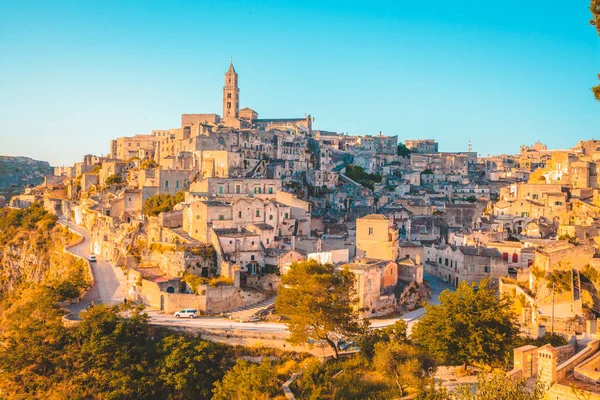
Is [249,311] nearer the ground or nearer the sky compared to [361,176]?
nearer the ground

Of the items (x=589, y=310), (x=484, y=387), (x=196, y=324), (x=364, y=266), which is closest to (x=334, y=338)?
(x=364, y=266)

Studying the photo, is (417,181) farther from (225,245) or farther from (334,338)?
(334,338)

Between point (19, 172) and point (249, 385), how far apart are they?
14732 cm

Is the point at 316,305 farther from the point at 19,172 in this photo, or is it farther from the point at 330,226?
the point at 19,172

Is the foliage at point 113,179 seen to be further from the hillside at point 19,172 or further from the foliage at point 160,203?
the hillside at point 19,172

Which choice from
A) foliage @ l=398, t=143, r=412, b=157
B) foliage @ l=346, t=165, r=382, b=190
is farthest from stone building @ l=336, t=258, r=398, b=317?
foliage @ l=398, t=143, r=412, b=157

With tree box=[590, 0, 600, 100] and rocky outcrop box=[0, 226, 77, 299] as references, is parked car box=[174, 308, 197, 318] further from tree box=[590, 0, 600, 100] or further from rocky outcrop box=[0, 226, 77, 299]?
tree box=[590, 0, 600, 100]

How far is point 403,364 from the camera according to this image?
72.1ft

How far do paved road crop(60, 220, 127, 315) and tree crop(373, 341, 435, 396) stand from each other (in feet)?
66.4

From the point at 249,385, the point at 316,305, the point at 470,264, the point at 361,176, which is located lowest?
the point at 249,385

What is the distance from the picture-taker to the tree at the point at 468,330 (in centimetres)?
2209

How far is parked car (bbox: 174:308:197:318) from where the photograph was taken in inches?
1233

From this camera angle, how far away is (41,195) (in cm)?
7800

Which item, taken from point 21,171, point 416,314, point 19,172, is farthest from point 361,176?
point 21,171
